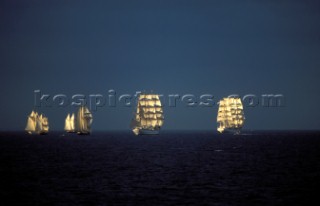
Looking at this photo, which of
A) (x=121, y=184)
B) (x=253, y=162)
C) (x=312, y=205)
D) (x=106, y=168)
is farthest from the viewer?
(x=253, y=162)

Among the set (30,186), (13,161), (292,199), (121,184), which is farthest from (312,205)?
(13,161)

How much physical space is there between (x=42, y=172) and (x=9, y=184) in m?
16.1

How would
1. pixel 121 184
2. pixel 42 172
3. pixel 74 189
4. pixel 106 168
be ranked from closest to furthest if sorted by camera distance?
pixel 74 189 → pixel 121 184 → pixel 42 172 → pixel 106 168

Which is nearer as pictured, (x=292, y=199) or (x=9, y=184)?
(x=292, y=199)

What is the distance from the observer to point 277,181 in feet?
246

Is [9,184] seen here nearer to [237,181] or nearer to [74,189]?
[74,189]

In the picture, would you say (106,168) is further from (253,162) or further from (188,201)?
(188,201)

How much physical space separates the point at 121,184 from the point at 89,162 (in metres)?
36.6

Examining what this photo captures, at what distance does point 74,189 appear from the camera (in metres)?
66.8

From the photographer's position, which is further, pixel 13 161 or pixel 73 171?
pixel 13 161

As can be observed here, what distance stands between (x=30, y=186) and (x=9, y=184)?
3833 mm

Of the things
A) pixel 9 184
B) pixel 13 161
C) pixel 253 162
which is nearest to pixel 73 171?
pixel 9 184

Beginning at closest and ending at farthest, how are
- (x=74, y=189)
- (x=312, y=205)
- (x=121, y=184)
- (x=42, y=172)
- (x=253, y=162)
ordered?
(x=312, y=205) < (x=74, y=189) < (x=121, y=184) < (x=42, y=172) < (x=253, y=162)

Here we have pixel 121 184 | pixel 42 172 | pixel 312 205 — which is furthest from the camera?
pixel 42 172
